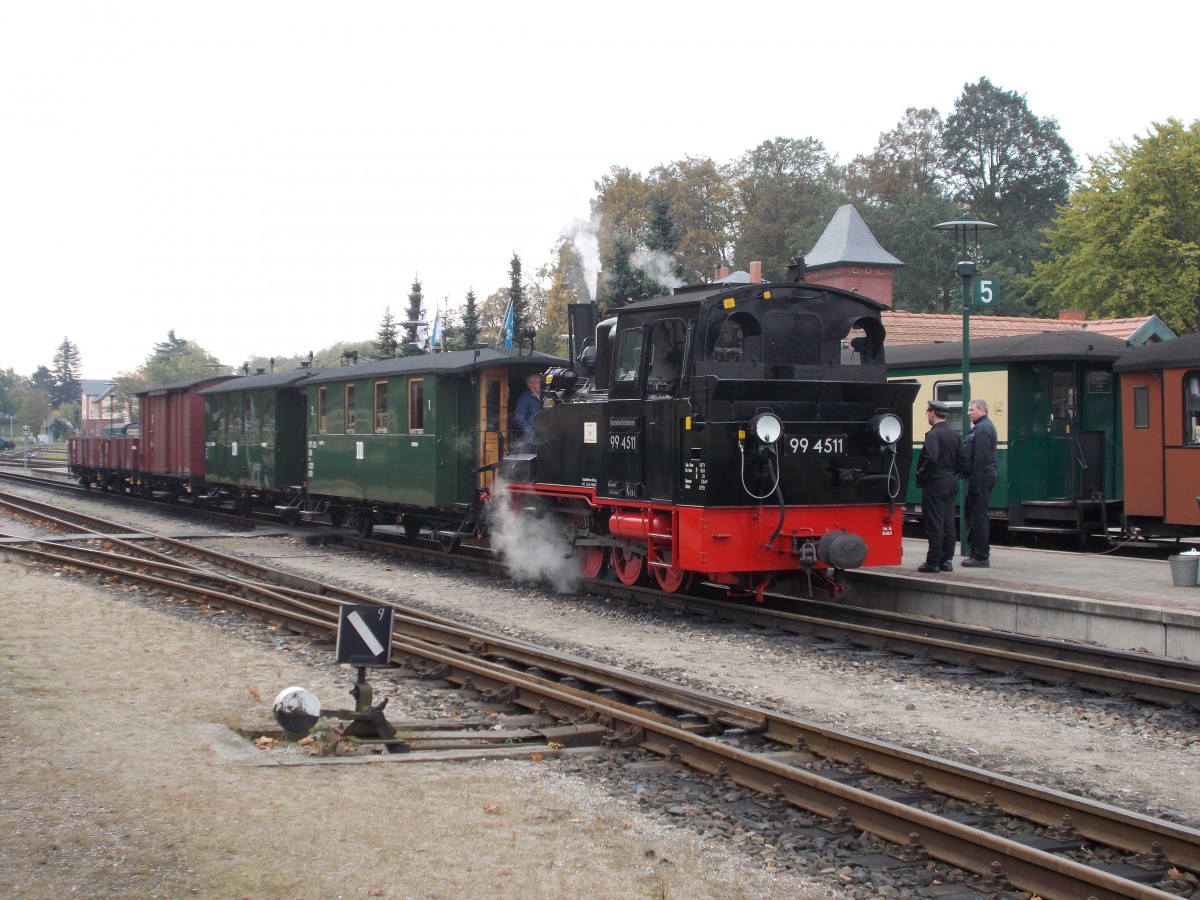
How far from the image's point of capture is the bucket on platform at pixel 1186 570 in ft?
36.4

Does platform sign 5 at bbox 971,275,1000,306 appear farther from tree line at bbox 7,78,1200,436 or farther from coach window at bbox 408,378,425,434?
tree line at bbox 7,78,1200,436

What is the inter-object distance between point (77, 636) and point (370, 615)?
14.9ft

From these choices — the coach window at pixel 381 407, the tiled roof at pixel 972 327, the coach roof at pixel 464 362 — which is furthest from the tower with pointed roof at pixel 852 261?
the coach roof at pixel 464 362

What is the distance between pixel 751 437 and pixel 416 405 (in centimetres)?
739

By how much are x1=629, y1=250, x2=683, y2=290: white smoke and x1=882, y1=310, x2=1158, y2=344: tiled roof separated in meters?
5.40

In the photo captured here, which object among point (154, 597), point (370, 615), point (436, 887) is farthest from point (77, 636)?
point (436, 887)

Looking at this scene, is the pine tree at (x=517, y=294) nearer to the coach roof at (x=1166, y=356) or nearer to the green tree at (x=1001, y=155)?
the green tree at (x=1001, y=155)

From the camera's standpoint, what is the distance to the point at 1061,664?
846 centimetres

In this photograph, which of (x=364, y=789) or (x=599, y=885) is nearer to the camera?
(x=599, y=885)

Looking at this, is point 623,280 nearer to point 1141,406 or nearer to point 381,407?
point 381,407

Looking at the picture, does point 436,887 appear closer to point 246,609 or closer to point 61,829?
point 61,829

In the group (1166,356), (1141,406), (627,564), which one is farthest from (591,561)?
(1166,356)

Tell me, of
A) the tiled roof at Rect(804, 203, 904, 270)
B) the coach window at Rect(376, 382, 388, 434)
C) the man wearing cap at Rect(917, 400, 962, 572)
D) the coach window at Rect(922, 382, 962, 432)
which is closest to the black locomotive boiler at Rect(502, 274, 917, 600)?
the man wearing cap at Rect(917, 400, 962, 572)

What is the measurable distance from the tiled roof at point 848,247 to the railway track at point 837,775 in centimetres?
3982
